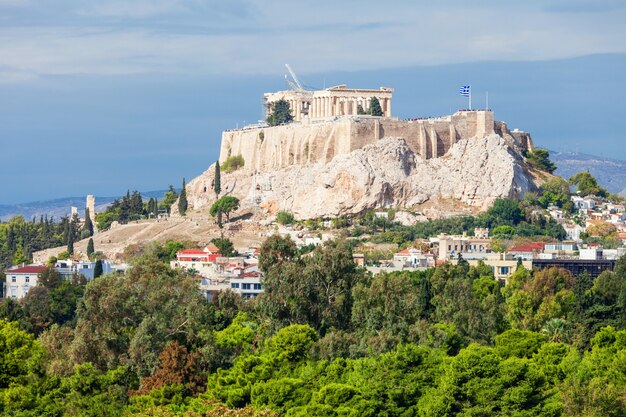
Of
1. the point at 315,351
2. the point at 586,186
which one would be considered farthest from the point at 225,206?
the point at 315,351

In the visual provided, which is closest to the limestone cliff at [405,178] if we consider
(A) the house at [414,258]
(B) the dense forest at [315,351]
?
(A) the house at [414,258]

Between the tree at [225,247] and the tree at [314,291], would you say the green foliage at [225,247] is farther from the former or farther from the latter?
the tree at [314,291]

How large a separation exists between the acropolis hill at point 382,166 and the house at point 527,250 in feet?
38.2

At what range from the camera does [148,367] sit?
48.9 m

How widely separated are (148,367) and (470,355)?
9.59 metres

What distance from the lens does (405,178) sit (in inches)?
4060

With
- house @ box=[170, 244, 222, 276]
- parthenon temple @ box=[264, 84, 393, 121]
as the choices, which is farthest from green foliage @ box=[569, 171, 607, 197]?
house @ box=[170, 244, 222, 276]

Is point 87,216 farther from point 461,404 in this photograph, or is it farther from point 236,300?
point 461,404

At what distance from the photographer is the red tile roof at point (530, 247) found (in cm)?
8944

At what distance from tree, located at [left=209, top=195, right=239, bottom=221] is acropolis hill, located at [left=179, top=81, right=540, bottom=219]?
1.51m

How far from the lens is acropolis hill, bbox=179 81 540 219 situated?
10275 cm

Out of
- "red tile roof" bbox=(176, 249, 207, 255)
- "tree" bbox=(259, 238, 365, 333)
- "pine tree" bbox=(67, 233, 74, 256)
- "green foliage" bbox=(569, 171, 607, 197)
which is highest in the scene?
"green foliage" bbox=(569, 171, 607, 197)

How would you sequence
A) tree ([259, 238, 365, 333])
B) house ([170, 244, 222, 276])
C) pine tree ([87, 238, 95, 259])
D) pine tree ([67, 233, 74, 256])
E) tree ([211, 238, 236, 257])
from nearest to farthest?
tree ([259, 238, 365, 333]) < house ([170, 244, 222, 276]) < tree ([211, 238, 236, 257]) < pine tree ([87, 238, 95, 259]) < pine tree ([67, 233, 74, 256])

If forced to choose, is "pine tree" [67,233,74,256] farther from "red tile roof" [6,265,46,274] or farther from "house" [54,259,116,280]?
"red tile roof" [6,265,46,274]
